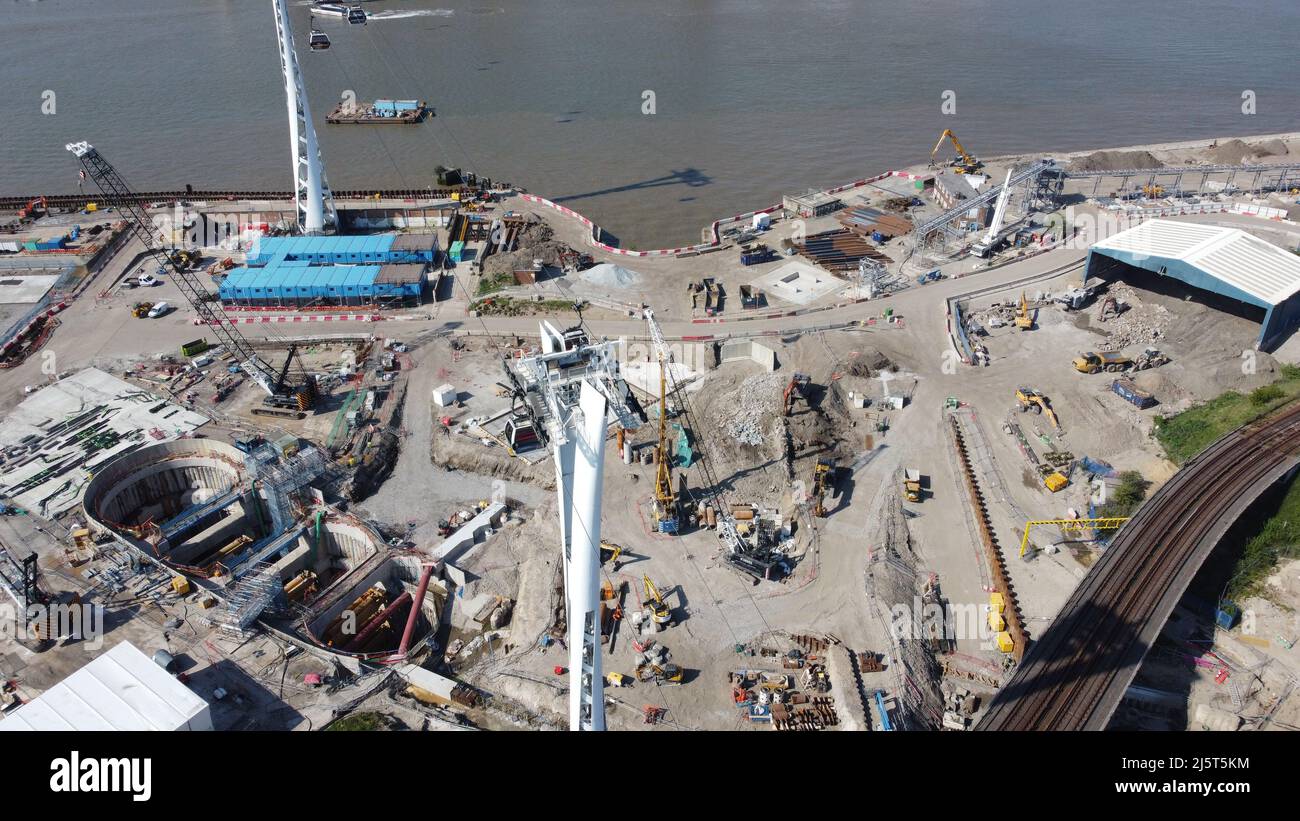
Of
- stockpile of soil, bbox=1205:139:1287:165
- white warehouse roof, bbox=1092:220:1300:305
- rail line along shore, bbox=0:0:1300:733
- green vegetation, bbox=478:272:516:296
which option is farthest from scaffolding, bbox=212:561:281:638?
stockpile of soil, bbox=1205:139:1287:165

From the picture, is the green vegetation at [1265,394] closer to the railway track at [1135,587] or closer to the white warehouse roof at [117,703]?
the railway track at [1135,587]

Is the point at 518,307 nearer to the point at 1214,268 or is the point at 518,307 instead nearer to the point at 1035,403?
the point at 1035,403

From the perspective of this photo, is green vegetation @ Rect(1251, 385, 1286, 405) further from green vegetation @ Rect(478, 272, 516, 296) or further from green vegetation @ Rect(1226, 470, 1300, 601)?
green vegetation @ Rect(478, 272, 516, 296)

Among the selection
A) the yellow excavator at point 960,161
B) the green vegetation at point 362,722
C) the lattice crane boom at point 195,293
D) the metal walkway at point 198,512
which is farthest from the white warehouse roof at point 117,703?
the yellow excavator at point 960,161
